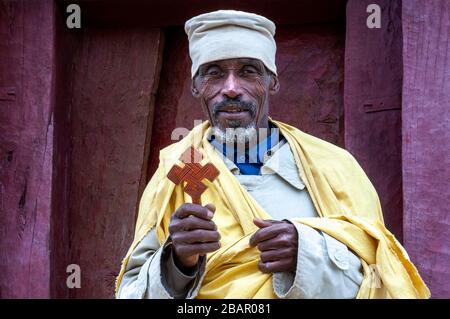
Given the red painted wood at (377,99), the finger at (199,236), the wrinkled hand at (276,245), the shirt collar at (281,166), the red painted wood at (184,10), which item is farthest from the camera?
the red painted wood at (184,10)

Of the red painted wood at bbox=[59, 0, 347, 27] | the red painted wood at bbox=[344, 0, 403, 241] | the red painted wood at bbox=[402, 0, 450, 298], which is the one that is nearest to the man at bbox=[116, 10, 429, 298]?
the red painted wood at bbox=[402, 0, 450, 298]

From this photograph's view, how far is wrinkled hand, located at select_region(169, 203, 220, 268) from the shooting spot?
2.85m

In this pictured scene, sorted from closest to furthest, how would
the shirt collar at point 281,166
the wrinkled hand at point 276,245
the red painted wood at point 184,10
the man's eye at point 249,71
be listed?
1. the wrinkled hand at point 276,245
2. the shirt collar at point 281,166
3. the man's eye at point 249,71
4. the red painted wood at point 184,10

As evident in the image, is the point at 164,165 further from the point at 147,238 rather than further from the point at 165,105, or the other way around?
the point at 165,105

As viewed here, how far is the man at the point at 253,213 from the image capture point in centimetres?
296

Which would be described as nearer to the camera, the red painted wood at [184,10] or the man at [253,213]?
the man at [253,213]

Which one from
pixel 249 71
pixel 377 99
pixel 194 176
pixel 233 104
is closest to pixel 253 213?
pixel 194 176

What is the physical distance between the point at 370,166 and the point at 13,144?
4.61ft

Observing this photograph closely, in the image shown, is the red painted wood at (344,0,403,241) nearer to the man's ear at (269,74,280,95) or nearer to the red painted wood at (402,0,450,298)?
the red painted wood at (402,0,450,298)

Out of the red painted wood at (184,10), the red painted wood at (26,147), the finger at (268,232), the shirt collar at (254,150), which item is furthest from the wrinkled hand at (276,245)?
the red painted wood at (184,10)

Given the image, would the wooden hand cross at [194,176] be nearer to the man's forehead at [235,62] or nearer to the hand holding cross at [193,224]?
the hand holding cross at [193,224]

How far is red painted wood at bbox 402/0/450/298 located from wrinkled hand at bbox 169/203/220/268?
112 centimetres

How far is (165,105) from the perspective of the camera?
4422 mm

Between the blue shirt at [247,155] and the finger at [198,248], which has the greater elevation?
the blue shirt at [247,155]
